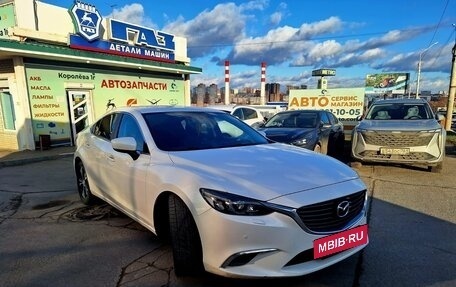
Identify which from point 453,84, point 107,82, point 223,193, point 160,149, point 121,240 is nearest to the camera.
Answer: point 223,193

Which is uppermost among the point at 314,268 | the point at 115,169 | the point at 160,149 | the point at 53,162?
the point at 160,149

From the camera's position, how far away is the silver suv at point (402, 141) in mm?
6946

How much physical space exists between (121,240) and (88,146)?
68.0 inches

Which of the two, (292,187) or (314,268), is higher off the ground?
(292,187)

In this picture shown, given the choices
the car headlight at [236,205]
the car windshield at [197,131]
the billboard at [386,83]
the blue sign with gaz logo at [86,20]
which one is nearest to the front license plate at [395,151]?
the car windshield at [197,131]

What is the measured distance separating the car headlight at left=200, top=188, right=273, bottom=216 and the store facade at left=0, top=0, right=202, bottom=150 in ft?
30.9

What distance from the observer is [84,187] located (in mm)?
5211

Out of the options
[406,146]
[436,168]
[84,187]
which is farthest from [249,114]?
[84,187]

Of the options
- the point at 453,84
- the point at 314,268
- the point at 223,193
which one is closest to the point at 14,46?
the point at 223,193

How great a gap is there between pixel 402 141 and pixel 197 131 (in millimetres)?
5161

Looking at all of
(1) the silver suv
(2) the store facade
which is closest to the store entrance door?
(2) the store facade

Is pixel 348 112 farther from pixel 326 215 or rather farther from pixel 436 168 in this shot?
pixel 326 215

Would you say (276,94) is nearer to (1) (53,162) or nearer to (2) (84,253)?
(1) (53,162)

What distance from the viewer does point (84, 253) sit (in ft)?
11.7
